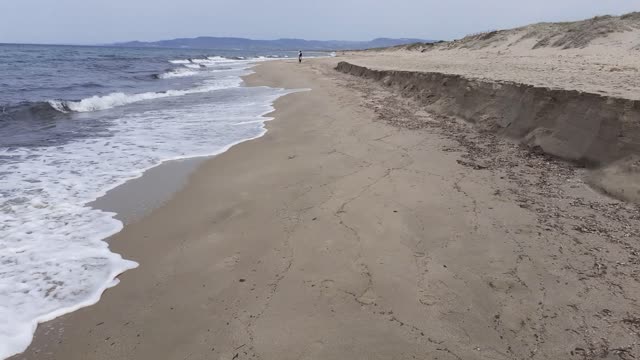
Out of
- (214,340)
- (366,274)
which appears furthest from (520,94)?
(214,340)

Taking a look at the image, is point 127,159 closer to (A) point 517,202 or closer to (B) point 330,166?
(B) point 330,166

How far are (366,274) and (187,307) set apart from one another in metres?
1.47

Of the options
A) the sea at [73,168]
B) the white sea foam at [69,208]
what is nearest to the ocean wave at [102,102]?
the sea at [73,168]

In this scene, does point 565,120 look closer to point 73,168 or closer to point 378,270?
point 378,270

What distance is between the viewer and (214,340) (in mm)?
2783

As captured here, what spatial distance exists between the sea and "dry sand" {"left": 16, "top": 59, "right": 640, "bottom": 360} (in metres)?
0.30

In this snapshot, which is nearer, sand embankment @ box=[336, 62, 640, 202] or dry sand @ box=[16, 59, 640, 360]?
dry sand @ box=[16, 59, 640, 360]

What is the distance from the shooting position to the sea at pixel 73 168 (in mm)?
3428

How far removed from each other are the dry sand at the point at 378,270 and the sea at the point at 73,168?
298 mm

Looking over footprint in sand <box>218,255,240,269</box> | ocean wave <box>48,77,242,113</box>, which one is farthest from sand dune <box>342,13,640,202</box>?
ocean wave <box>48,77,242,113</box>

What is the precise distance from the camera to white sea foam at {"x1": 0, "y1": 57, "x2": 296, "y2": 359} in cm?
331

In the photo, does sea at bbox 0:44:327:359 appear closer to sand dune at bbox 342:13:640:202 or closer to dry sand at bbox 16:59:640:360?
dry sand at bbox 16:59:640:360

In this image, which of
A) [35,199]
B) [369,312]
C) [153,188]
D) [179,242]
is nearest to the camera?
[369,312]

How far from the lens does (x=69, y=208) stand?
16.4 feet
